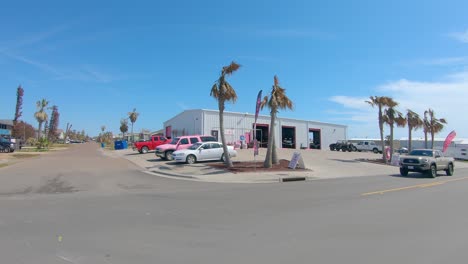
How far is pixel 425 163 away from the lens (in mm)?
19656

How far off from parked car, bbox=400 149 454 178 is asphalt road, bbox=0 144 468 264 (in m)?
9.03

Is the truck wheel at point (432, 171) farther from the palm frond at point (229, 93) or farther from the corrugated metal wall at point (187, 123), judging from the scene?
the corrugated metal wall at point (187, 123)

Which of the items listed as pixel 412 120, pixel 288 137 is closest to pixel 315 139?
pixel 288 137

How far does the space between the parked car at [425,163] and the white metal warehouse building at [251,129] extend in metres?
20.0

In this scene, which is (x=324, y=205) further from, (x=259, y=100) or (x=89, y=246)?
(x=259, y=100)

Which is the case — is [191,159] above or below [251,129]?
below

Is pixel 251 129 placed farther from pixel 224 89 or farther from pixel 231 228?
pixel 231 228

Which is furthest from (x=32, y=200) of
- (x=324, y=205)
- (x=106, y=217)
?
(x=324, y=205)

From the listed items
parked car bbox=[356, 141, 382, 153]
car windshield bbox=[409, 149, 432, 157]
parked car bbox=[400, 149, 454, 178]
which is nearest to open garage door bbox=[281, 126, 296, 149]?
parked car bbox=[356, 141, 382, 153]

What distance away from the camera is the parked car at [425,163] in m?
19.7

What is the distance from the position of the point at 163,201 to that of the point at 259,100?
11996mm

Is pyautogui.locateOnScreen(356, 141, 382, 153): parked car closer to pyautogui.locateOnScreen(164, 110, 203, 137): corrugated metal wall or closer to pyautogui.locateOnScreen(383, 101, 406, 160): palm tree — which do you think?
pyautogui.locateOnScreen(383, 101, 406, 160): palm tree

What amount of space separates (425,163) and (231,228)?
17489mm

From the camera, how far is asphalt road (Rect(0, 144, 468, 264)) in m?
4.96
